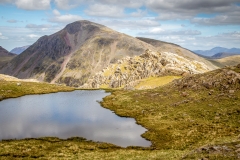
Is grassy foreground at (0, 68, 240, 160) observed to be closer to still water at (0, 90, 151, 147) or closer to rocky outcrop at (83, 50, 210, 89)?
still water at (0, 90, 151, 147)

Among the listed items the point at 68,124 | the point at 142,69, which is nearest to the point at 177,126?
the point at 68,124

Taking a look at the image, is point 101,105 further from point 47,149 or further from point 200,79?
point 47,149

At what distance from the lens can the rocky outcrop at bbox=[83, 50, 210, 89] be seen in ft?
397

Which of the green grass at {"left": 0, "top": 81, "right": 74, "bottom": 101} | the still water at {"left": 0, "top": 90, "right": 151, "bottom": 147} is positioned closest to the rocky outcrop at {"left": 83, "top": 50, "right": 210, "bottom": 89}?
the green grass at {"left": 0, "top": 81, "right": 74, "bottom": 101}

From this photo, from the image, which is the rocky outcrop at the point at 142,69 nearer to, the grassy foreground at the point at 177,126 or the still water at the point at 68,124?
the grassy foreground at the point at 177,126

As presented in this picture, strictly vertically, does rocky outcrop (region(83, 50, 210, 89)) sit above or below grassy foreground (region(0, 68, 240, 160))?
above

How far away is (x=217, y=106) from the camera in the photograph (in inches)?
2283

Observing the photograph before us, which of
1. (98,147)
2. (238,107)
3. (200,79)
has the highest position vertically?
(200,79)

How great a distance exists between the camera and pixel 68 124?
52594 millimetres

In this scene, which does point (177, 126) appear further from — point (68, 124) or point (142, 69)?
point (142, 69)

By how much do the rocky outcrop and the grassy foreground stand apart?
3887 cm

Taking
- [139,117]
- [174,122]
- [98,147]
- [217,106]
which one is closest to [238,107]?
[217,106]

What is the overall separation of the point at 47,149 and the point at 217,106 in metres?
43.4

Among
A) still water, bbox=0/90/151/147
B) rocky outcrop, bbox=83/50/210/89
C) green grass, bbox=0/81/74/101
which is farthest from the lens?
rocky outcrop, bbox=83/50/210/89
